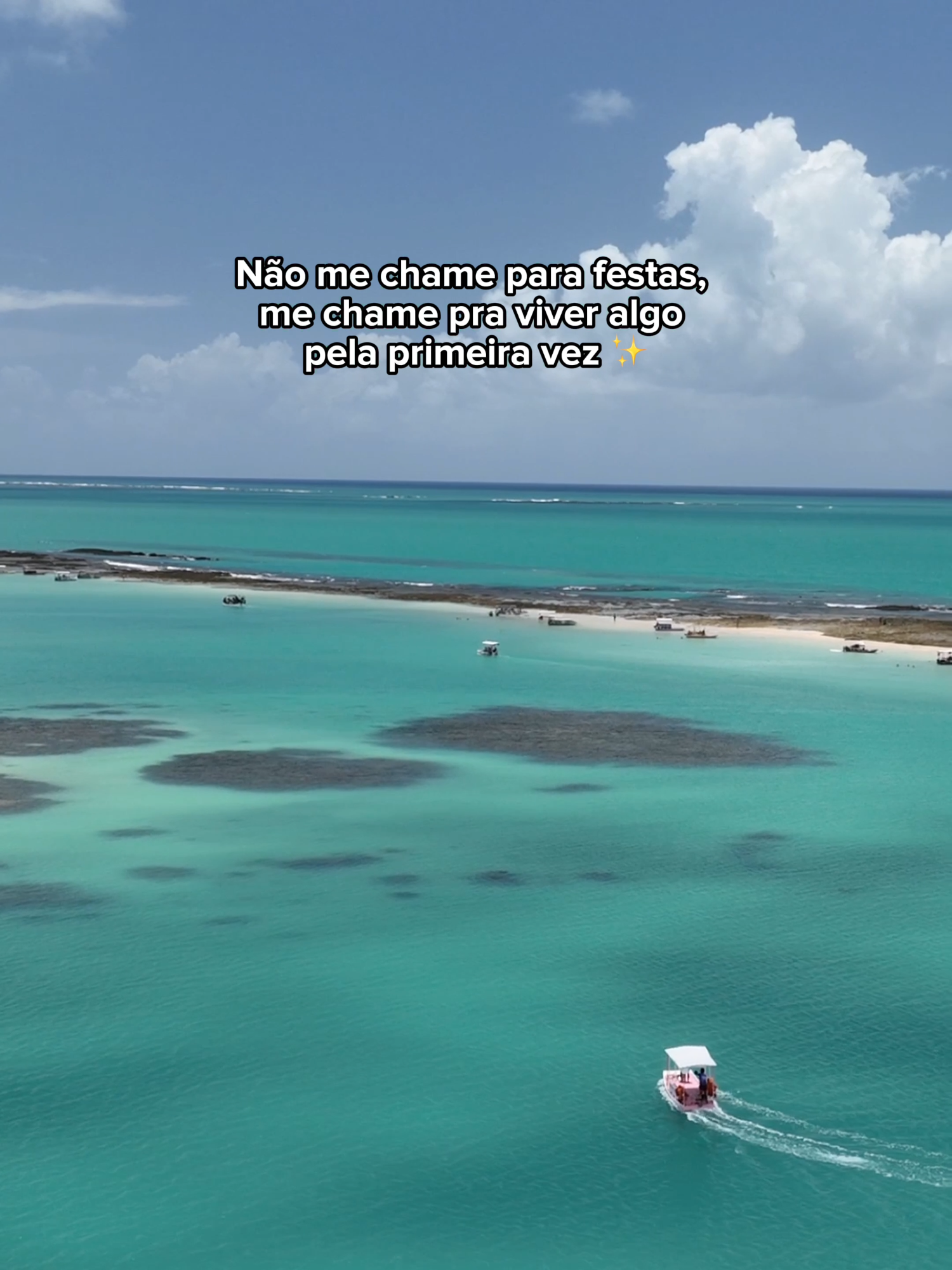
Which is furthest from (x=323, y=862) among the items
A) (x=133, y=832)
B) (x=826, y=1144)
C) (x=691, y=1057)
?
(x=826, y=1144)

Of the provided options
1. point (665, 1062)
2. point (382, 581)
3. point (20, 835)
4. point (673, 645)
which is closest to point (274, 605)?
point (382, 581)

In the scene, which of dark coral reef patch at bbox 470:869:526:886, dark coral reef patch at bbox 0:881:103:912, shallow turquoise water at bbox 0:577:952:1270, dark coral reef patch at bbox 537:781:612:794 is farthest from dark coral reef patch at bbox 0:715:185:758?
dark coral reef patch at bbox 470:869:526:886

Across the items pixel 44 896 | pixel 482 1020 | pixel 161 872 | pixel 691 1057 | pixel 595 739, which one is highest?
pixel 595 739

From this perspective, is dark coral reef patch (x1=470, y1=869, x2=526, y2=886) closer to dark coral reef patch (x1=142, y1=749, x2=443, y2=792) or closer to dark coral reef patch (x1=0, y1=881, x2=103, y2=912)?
dark coral reef patch (x1=142, y1=749, x2=443, y2=792)

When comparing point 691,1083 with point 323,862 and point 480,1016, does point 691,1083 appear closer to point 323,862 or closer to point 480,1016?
point 480,1016

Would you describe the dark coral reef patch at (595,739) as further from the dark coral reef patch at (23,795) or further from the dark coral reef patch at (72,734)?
the dark coral reef patch at (23,795)

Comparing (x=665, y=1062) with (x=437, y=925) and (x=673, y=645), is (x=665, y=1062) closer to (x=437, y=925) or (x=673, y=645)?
(x=437, y=925)

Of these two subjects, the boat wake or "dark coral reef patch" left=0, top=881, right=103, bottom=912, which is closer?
the boat wake
